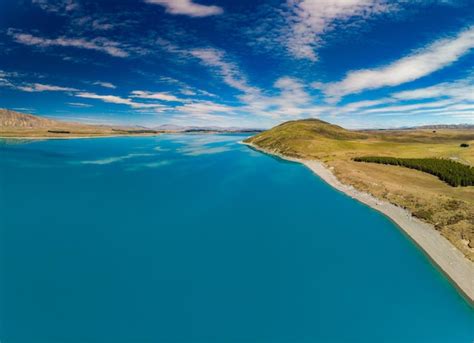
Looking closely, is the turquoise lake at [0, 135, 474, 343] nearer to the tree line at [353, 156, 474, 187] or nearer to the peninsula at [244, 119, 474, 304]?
the peninsula at [244, 119, 474, 304]

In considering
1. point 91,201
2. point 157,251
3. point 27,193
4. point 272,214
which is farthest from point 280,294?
point 27,193

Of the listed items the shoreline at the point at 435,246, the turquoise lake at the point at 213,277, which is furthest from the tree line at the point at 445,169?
the turquoise lake at the point at 213,277

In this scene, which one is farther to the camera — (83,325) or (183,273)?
(183,273)

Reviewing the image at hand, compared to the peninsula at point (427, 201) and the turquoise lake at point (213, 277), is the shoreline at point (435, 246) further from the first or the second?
the turquoise lake at point (213, 277)

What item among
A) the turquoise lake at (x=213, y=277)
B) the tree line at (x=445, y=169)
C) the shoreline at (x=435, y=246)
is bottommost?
the turquoise lake at (x=213, y=277)

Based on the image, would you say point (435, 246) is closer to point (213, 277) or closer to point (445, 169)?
point (213, 277)

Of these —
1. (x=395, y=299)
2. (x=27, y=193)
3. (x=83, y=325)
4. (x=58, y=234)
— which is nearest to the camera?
(x=83, y=325)

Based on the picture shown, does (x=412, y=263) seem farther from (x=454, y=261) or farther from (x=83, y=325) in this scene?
(x=83, y=325)

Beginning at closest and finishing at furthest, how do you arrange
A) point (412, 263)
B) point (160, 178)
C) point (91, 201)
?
point (412, 263) < point (91, 201) < point (160, 178)
